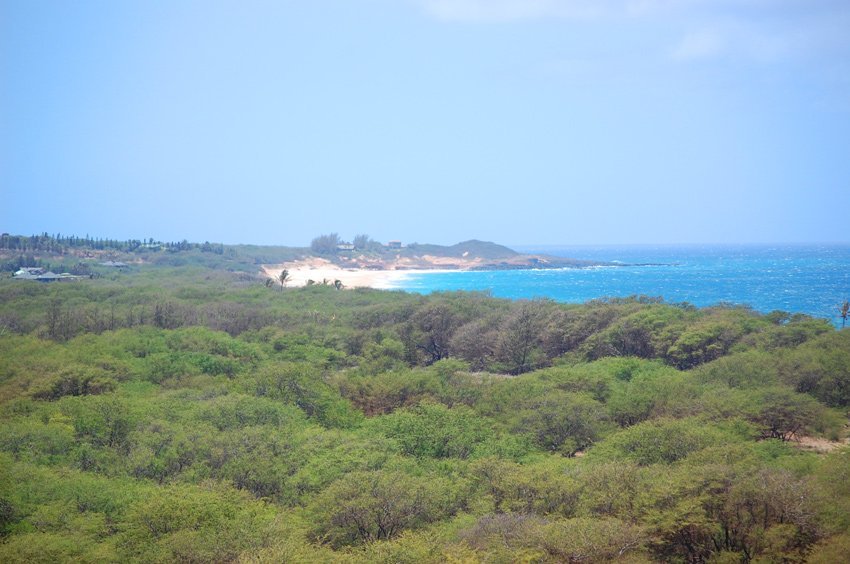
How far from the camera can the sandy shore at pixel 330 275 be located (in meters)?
109

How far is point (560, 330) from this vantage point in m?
42.8

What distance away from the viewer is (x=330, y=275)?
12469 centimetres

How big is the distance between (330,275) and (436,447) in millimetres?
104651

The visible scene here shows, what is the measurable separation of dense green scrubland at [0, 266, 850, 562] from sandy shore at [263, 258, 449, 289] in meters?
64.6

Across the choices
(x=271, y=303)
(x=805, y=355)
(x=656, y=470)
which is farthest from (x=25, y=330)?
(x=805, y=355)

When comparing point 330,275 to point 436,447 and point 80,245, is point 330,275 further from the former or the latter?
point 436,447

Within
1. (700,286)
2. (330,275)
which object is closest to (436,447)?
(700,286)

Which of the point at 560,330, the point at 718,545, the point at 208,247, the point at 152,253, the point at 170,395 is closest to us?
the point at 718,545

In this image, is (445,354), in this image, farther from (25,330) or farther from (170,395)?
(25,330)

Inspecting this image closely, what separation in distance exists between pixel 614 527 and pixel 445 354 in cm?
3282

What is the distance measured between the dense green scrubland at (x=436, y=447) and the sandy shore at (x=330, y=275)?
64.6m

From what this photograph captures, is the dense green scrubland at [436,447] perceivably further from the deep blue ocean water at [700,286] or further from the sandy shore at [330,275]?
the sandy shore at [330,275]

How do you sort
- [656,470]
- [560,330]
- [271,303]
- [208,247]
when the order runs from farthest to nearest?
[208,247]
[271,303]
[560,330]
[656,470]

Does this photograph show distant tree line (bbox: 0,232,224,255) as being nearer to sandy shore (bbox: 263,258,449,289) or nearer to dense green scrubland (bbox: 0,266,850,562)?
sandy shore (bbox: 263,258,449,289)
